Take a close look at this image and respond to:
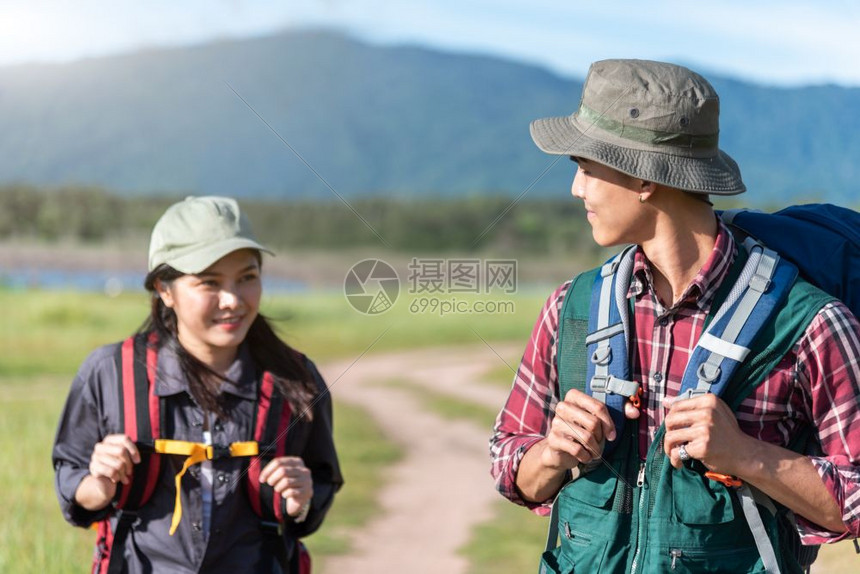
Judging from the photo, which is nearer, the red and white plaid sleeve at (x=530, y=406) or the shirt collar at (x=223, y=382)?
the red and white plaid sleeve at (x=530, y=406)

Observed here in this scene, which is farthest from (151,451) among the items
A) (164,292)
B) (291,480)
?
(164,292)

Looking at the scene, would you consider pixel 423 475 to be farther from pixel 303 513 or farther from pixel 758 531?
pixel 758 531

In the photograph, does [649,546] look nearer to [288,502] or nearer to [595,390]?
[595,390]

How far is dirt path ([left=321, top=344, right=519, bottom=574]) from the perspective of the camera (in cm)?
791

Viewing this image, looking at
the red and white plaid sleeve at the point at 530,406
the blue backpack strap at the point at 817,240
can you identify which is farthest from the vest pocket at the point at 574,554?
the blue backpack strap at the point at 817,240

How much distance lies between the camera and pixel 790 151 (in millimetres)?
15250

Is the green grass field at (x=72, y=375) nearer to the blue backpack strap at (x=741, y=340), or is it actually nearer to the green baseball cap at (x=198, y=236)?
the green baseball cap at (x=198, y=236)

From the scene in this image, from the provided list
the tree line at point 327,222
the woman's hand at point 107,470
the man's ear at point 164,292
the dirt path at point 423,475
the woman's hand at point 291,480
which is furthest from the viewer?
the tree line at point 327,222

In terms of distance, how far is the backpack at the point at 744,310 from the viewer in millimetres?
2469

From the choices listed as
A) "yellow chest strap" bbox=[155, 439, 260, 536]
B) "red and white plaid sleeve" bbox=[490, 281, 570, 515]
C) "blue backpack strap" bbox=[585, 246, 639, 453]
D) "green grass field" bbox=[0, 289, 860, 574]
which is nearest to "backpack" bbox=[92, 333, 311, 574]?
"yellow chest strap" bbox=[155, 439, 260, 536]

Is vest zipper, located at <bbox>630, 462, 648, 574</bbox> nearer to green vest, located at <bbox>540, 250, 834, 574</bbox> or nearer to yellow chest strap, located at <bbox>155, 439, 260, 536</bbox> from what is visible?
green vest, located at <bbox>540, 250, 834, 574</bbox>

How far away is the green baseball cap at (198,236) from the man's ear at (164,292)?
7 cm

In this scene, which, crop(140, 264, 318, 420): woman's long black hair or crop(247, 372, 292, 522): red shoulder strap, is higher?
crop(140, 264, 318, 420): woman's long black hair

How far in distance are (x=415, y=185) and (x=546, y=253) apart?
6232cm
